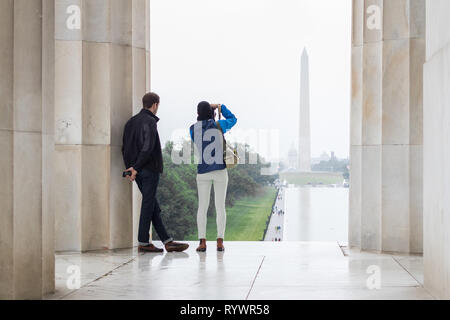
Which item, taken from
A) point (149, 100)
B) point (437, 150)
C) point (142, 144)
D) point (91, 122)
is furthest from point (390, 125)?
point (91, 122)

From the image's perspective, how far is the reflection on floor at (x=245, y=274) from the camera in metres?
8.58

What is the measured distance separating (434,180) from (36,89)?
4.84 meters

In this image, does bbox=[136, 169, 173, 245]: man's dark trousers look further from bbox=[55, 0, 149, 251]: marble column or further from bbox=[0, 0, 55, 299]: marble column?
bbox=[0, 0, 55, 299]: marble column

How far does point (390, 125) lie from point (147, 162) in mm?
4650

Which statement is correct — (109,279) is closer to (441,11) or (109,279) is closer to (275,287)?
(275,287)

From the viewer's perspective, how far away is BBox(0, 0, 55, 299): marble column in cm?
764

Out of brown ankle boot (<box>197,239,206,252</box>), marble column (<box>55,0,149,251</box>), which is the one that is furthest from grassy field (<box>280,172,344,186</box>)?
brown ankle boot (<box>197,239,206,252</box>)

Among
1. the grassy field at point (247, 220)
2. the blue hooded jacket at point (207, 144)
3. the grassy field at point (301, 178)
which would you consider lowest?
the grassy field at point (247, 220)

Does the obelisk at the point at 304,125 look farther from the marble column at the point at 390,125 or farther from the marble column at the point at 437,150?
the marble column at the point at 437,150

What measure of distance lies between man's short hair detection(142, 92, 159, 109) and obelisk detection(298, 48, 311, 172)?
148 feet

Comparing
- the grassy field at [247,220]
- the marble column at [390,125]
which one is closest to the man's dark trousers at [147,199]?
the marble column at [390,125]

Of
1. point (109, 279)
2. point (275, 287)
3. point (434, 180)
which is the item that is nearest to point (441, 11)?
point (434, 180)

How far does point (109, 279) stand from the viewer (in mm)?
9789

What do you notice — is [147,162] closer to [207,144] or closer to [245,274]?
[207,144]
